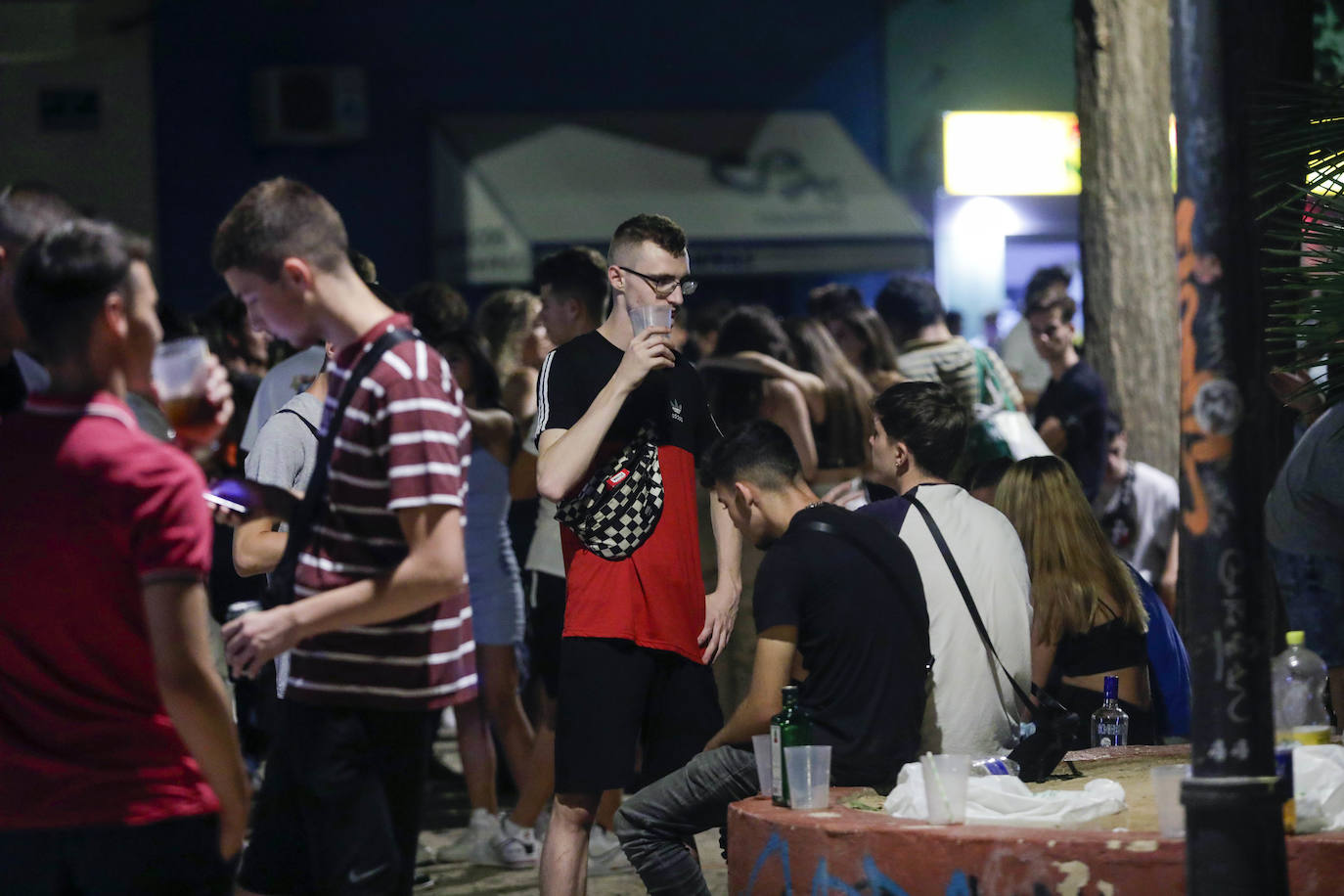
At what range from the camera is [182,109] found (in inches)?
632

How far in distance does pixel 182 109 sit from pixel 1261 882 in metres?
14.5

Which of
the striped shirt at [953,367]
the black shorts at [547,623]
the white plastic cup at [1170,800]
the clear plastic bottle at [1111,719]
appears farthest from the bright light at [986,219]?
the white plastic cup at [1170,800]

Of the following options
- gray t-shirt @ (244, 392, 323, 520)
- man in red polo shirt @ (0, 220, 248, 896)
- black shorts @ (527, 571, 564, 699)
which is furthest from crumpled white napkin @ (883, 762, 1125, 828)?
black shorts @ (527, 571, 564, 699)

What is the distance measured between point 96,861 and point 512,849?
3681mm

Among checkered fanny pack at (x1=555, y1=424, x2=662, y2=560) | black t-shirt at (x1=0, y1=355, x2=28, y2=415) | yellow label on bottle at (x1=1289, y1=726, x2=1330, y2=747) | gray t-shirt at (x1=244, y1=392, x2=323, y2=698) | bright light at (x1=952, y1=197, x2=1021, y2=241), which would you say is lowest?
yellow label on bottle at (x1=1289, y1=726, x2=1330, y2=747)

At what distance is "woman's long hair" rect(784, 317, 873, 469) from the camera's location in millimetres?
7625

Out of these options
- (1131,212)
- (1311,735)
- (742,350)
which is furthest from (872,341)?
(1311,735)

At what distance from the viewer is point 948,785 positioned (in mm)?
A: 4090

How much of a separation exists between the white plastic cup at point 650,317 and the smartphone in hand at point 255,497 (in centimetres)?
150

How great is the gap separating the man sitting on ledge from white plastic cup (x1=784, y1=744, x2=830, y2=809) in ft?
0.77

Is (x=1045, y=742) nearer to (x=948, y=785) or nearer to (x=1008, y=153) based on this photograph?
(x=948, y=785)

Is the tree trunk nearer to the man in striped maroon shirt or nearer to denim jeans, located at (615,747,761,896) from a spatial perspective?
denim jeans, located at (615,747,761,896)

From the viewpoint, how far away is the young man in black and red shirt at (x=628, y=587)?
4.66 metres

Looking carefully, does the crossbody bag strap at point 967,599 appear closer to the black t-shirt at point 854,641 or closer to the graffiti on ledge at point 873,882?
the black t-shirt at point 854,641
